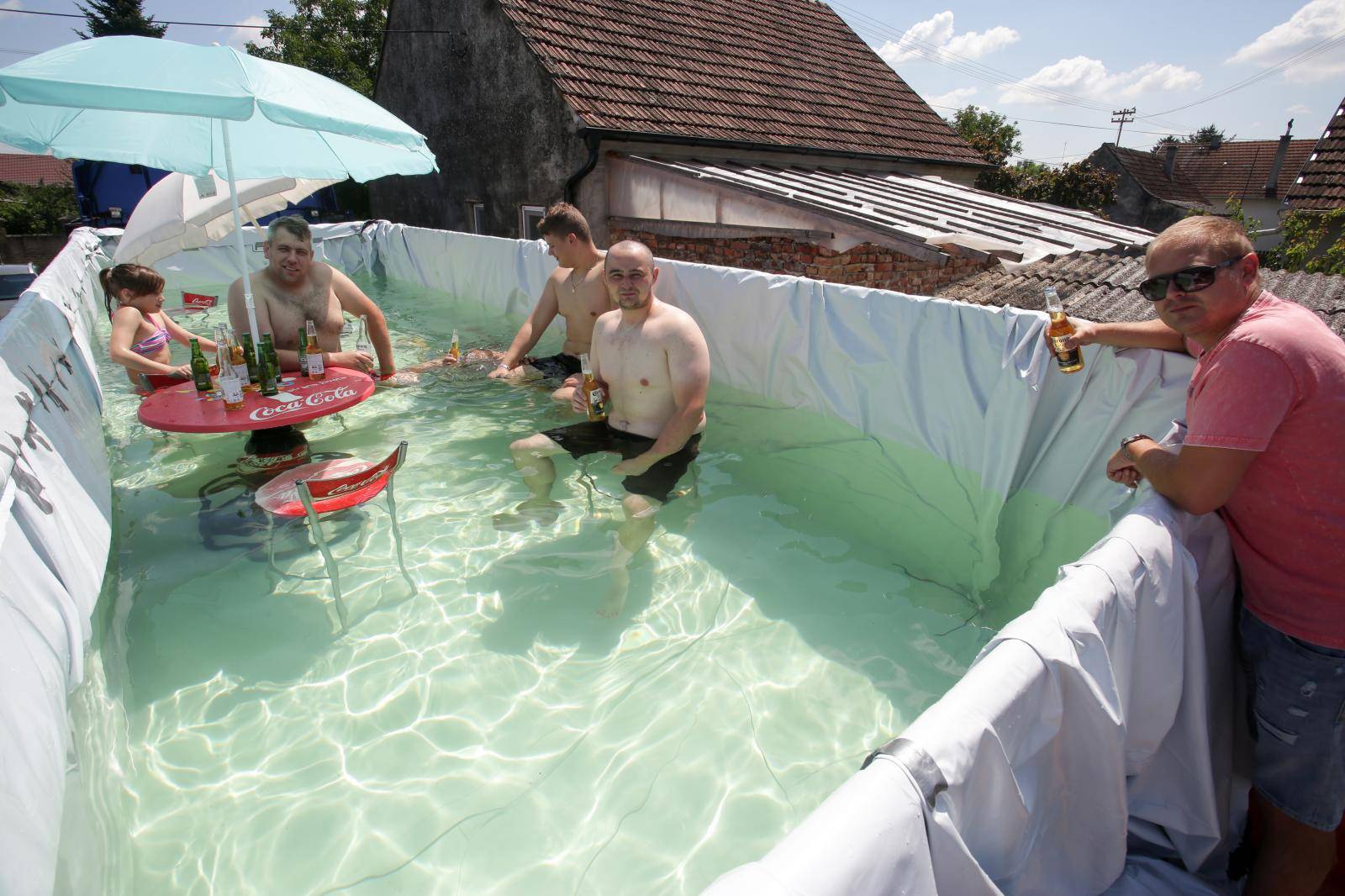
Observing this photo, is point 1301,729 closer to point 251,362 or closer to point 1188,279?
point 1188,279

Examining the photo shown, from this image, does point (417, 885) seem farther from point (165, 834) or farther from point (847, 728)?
point (847, 728)

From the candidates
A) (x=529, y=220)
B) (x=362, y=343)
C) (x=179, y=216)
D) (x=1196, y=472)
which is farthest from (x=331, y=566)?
(x=529, y=220)

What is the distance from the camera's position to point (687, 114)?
10.8 m

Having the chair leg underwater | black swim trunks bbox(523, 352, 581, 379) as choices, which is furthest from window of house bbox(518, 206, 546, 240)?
the chair leg underwater

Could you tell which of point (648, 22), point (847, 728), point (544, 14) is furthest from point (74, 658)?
point (648, 22)

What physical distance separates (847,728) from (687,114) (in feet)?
33.9

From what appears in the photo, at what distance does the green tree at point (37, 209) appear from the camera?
21.1m

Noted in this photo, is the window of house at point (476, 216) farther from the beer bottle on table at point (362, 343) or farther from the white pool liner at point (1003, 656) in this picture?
the white pool liner at point (1003, 656)

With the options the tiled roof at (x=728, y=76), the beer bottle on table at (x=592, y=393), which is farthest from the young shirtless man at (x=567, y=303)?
the tiled roof at (x=728, y=76)

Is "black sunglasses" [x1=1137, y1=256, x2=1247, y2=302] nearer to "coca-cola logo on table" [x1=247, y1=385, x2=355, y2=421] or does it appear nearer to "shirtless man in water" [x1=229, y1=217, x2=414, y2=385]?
"coca-cola logo on table" [x1=247, y1=385, x2=355, y2=421]

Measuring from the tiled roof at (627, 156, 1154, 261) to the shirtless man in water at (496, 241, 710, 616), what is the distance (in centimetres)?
342

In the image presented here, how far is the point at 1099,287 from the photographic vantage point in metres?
5.47

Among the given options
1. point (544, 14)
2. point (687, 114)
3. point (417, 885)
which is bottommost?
point (417, 885)

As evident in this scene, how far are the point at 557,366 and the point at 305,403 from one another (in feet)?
7.75
